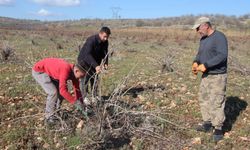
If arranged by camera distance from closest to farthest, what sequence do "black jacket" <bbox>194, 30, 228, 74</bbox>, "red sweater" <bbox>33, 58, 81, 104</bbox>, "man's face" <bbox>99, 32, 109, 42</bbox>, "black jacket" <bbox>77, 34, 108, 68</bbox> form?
1. "red sweater" <bbox>33, 58, 81, 104</bbox>
2. "black jacket" <bbox>194, 30, 228, 74</bbox>
3. "man's face" <bbox>99, 32, 109, 42</bbox>
4. "black jacket" <bbox>77, 34, 108, 68</bbox>

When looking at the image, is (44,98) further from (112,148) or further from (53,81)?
(112,148)

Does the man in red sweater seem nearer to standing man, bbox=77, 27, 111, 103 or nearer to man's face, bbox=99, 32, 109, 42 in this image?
standing man, bbox=77, 27, 111, 103

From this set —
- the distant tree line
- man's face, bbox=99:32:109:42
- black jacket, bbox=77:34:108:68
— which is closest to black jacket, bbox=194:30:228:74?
man's face, bbox=99:32:109:42

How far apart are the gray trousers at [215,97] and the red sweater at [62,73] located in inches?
81.8

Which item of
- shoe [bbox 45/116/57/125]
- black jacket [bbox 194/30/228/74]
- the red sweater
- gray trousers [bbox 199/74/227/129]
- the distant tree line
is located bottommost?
the distant tree line

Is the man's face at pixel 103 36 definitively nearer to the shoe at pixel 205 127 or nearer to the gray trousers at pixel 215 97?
the gray trousers at pixel 215 97

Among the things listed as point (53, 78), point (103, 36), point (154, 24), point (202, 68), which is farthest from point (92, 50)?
point (154, 24)

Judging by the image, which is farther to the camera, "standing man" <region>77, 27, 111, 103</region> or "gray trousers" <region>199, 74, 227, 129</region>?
"standing man" <region>77, 27, 111, 103</region>

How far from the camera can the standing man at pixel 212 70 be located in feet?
19.2

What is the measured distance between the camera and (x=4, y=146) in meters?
5.51

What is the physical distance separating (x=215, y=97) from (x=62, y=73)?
2453mm

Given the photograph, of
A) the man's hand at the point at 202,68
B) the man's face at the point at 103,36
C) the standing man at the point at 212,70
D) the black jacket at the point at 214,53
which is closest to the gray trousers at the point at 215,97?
the standing man at the point at 212,70

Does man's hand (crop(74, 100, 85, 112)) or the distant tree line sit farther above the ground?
man's hand (crop(74, 100, 85, 112))

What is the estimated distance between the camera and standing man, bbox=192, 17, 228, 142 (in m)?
5.84
